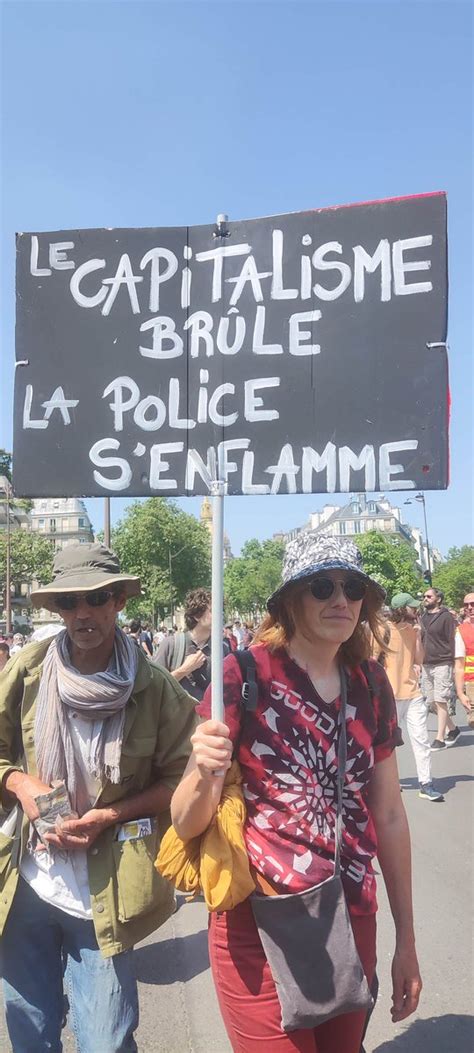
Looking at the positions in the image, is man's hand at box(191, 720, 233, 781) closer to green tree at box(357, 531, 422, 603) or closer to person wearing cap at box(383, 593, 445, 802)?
person wearing cap at box(383, 593, 445, 802)

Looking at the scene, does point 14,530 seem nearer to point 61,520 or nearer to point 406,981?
point 406,981

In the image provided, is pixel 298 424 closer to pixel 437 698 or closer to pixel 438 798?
pixel 438 798

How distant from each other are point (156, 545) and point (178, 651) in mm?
49948

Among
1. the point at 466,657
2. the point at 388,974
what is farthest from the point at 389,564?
the point at 388,974

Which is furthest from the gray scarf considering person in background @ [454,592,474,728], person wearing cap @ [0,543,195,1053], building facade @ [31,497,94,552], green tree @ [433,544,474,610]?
building facade @ [31,497,94,552]

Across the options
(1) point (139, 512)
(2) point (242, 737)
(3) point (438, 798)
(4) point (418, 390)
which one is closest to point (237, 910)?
(2) point (242, 737)

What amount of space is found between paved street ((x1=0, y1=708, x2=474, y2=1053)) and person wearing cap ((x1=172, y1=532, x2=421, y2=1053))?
5.13ft

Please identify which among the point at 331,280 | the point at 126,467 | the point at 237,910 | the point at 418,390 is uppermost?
the point at 331,280

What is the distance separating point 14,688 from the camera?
2.65 meters

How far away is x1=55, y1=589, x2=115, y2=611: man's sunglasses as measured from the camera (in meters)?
2.57

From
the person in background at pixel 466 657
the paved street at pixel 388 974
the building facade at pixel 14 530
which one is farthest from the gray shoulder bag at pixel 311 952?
the building facade at pixel 14 530

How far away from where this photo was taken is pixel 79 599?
101 inches

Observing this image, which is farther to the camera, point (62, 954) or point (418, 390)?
point (62, 954)

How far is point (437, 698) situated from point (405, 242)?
900cm
